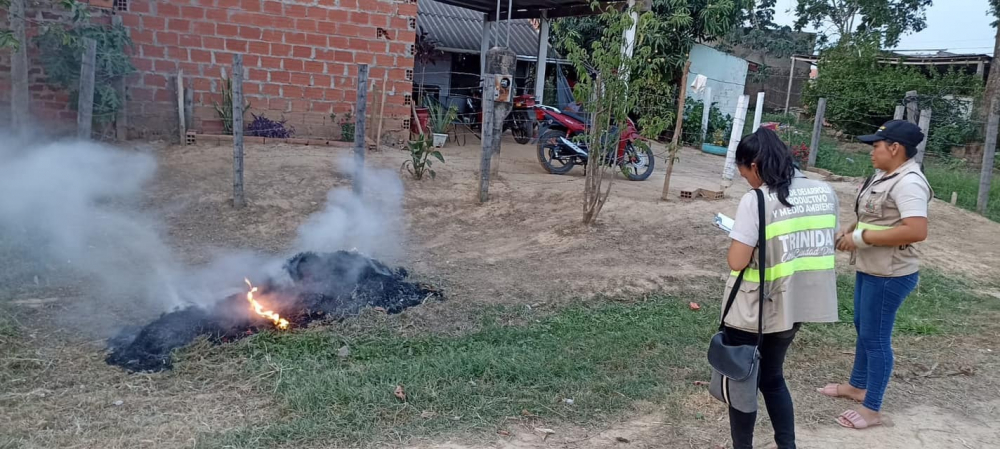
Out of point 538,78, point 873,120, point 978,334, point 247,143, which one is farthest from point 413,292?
point 873,120

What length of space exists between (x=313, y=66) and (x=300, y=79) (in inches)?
11.4

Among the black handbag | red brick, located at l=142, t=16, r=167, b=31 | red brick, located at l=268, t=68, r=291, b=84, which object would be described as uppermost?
red brick, located at l=142, t=16, r=167, b=31

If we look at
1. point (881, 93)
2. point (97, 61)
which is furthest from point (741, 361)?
point (881, 93)

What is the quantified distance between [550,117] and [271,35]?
4495mm

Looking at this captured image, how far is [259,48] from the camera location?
10.5 m

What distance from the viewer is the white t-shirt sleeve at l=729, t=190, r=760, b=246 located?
109 inches

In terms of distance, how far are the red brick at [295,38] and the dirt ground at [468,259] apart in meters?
1.73

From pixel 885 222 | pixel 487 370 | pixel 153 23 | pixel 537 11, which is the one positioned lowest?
pixel 487 370

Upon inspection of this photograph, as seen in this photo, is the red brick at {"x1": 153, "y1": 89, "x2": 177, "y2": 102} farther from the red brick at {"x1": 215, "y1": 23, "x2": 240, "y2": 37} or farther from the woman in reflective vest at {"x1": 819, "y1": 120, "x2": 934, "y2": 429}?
the woman in reflective vest at {"x1": 819, "y1": 120, "x2": 934, "y2": 429}

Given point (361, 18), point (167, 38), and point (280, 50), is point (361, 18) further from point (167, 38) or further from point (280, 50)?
point (167, 38)

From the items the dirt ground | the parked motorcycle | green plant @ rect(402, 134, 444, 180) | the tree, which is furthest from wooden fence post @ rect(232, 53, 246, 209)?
the tree

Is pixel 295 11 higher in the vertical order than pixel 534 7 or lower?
lower

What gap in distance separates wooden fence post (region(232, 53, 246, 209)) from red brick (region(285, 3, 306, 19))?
11.5 ft

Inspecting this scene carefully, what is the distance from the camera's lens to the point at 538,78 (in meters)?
15.5
